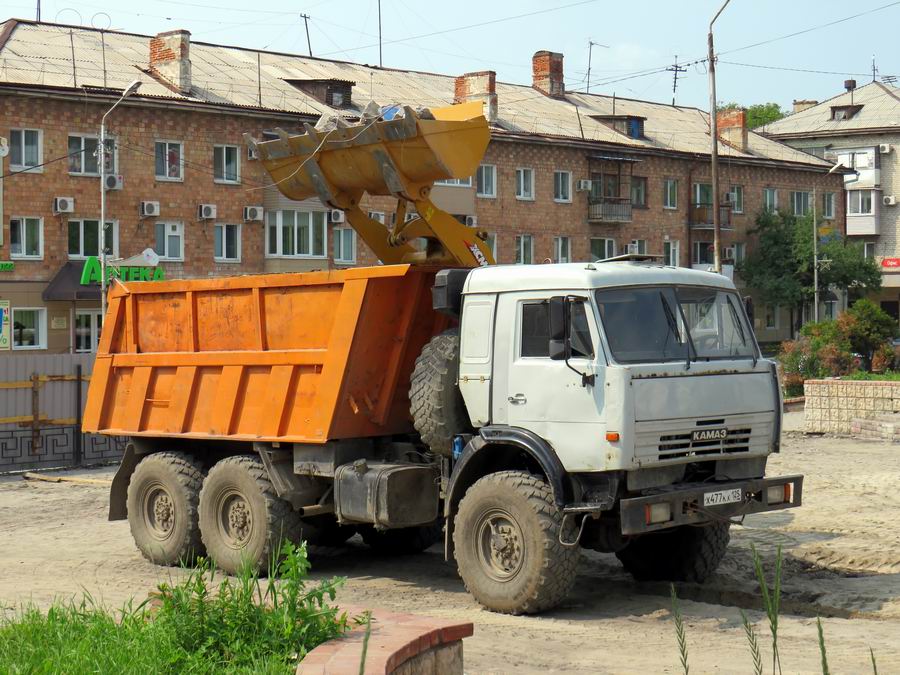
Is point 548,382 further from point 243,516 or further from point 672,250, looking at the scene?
point 672,250

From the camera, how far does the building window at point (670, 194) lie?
6072cm

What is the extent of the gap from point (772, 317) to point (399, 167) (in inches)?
2241

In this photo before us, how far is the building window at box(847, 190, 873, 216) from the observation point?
77.0 meters

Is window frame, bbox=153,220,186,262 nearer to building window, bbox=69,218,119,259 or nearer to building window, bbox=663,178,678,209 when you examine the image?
building window, bbox=69,218,119,259

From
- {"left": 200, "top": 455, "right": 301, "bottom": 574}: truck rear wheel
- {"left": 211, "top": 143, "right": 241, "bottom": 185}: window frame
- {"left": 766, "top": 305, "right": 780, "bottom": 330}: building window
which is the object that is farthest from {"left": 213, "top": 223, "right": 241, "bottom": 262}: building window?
{"left": 200, "top": 455, "right": 301, "bottom": 574}: truck rear wheel

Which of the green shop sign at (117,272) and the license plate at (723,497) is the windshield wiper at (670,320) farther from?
the green shop sign at (117,272)

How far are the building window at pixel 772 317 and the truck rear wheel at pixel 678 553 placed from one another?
55483 millimetres

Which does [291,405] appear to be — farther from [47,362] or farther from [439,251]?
[47,362]

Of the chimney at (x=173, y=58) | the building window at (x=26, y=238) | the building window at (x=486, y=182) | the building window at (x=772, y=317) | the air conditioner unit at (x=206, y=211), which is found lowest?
the building window at (x=772, y=317)

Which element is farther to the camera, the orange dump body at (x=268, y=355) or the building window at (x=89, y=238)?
the building window at (x=89, y=238)

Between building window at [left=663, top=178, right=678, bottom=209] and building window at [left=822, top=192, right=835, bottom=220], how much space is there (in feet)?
39.5

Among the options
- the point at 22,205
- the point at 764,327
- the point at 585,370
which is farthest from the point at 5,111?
the point at 764,327

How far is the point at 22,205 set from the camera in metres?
40.5

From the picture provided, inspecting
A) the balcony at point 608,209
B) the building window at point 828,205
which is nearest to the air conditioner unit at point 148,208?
the balcony at point 608,209
